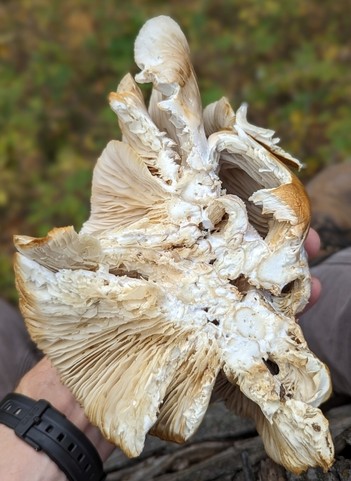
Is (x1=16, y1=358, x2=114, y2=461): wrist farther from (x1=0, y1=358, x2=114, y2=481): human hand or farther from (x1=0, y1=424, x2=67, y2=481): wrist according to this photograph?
(x1=0, y1=424, x2=67, y2=481): wrist

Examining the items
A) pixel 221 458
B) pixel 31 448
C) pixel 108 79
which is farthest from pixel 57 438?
pixel 108 79

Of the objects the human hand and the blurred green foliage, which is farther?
the blurred green foliage

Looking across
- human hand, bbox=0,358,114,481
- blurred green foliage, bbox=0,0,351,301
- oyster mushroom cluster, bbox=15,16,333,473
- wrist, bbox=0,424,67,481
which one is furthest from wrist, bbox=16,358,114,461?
blurred green foliage, bbox=0,0,351,301

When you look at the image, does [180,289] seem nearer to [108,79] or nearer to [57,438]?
[57,438]

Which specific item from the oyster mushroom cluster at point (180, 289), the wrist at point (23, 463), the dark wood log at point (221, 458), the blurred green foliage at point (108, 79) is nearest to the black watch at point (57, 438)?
the wrist at point (23, 463)

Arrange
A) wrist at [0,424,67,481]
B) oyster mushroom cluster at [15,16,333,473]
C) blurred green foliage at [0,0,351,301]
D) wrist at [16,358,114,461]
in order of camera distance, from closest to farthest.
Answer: oyster mushroom cluster at [15,16,333,473] < wrist at [0,424,67,481] < wrist at [16,358,114,461] < blurred green foliage at [0,0,351,301]

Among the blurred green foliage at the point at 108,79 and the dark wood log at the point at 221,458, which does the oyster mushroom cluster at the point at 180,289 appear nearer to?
the dark wood log at the point at 221,458
